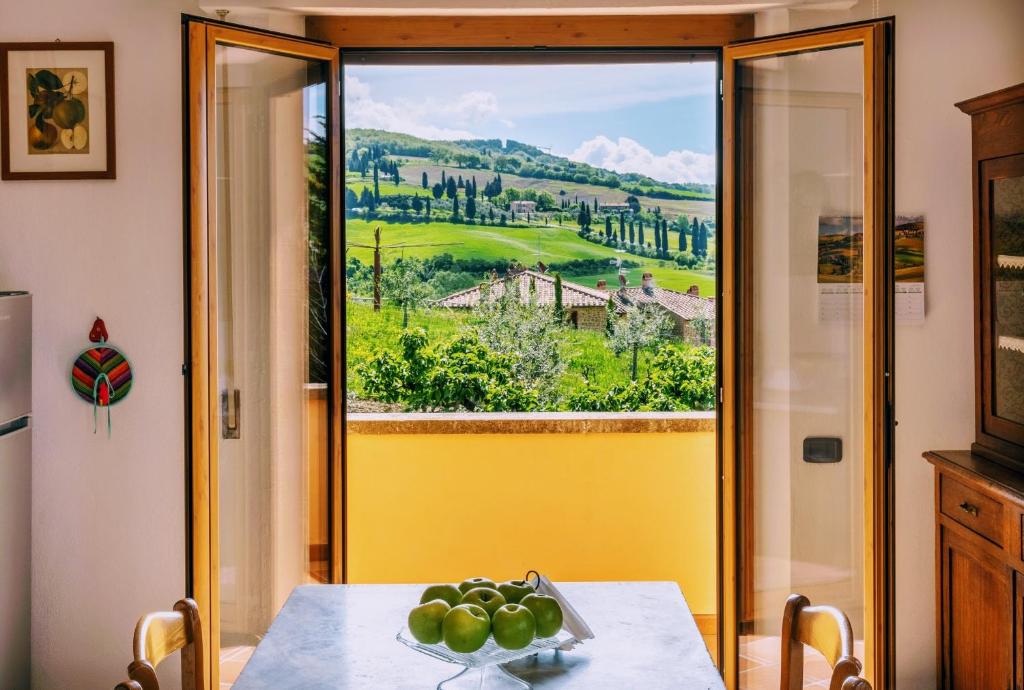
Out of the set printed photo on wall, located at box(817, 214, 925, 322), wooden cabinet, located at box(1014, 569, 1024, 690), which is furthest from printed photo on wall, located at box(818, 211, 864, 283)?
wooden cabinet, located at box(1014, 569, 1024, 690)

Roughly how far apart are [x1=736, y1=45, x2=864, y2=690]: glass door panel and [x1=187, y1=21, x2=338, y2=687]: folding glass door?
1512 mm

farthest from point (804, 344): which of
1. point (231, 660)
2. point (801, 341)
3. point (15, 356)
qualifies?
point (15, 356)

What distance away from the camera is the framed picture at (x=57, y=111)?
3.41 m

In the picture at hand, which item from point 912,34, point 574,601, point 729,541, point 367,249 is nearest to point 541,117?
point 367,249

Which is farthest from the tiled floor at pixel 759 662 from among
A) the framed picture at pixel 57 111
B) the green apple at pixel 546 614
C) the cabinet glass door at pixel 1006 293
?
the framed picture at pixel 57 111

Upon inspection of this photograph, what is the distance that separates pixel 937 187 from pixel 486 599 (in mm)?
2397

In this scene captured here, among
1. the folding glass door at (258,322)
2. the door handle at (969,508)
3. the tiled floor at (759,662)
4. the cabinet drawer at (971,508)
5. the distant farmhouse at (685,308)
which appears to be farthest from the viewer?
the distant farmhouse at (685,308)

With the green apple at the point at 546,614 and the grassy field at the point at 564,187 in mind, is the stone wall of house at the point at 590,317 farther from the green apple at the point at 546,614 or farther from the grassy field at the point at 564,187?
the green apple at the point at 546,614

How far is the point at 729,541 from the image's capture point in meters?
3.57

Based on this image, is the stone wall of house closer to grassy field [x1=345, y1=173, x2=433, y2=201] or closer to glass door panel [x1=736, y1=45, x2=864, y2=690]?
grassy field [x1=345, y1=173, x2=433, y2=201]

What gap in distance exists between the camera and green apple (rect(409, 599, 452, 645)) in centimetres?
176

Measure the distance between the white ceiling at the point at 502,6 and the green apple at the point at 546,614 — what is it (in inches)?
89.0

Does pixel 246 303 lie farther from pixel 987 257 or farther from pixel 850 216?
pixel 987 257

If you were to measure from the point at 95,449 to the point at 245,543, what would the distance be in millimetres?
617
